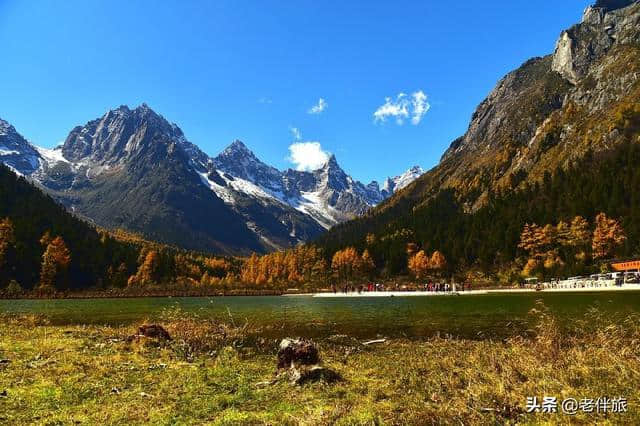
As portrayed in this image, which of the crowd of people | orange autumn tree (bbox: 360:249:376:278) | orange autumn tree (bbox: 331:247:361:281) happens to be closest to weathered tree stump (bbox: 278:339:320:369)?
the crowd of people

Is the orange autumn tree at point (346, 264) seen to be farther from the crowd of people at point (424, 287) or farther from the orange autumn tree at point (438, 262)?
the orange autumn tree at point (438, 262)

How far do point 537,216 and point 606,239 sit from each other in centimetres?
3336

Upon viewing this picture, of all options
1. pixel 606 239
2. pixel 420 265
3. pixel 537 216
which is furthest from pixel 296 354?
pixel 537 216

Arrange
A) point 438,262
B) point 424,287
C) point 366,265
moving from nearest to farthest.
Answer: point 424,287, point 438,262, point 366,265

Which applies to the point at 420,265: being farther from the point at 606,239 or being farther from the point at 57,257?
the point at 57,257

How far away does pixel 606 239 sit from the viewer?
359 ft

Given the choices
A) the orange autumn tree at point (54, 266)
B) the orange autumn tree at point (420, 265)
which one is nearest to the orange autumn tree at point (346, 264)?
the orange autumn tree at point (420, 265)

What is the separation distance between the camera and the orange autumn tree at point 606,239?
356 ft

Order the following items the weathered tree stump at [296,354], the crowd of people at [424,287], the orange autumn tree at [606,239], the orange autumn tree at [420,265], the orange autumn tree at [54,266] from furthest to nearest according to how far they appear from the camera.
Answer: the orange autumn tree at [420,265], the orange autumn tree at [54,266], the crowd of people at [424,287], the orange autumn tree at [606,239], the weathered tree stump at [296,354]

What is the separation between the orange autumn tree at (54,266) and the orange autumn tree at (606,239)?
6612 inches

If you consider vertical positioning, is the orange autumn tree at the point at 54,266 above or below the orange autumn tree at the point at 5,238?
below

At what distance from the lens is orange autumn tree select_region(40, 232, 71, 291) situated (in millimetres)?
138250

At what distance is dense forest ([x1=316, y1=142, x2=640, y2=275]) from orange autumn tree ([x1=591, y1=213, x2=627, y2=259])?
1.33 m

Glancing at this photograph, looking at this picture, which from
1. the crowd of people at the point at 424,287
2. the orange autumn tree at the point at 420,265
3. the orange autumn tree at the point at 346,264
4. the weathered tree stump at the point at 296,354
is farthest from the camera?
the orange autumn tree at the point at 346,264
